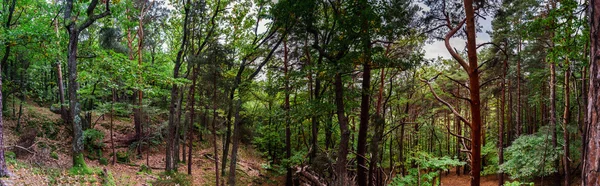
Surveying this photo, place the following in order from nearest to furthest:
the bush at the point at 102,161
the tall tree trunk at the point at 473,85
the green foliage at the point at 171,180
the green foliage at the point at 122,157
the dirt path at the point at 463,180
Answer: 1. the tall tree trunk at the point at 473,85
2. the green foliage at the point at 171,180
3. the bush at the point at 102,161
4. the green foliage at the point at 122,157
5. the dirt path at the point at 463,180

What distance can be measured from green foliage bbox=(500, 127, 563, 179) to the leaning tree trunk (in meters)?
13.1

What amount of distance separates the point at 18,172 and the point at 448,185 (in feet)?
82.5

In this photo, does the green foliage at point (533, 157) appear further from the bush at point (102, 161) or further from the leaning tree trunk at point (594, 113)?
the bush at point (102, 161)

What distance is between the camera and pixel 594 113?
1.87 metres

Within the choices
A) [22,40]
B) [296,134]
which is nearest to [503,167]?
[296,134]

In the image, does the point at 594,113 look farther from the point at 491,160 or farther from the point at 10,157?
the point at 491,160

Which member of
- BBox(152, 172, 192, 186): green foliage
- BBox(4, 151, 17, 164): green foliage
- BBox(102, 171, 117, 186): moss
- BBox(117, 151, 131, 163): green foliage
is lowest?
BBox(152, 172, 192, 186): green foliage

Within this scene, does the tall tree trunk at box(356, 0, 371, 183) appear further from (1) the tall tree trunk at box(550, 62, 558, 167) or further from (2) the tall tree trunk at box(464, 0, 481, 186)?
(1) the tall tree trunk at box(550, 62, 558, 167)

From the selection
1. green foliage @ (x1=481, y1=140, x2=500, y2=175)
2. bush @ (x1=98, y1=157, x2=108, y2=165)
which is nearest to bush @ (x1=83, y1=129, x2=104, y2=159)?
bush @ (x1=98, y1=157, x2=108, y2=165)

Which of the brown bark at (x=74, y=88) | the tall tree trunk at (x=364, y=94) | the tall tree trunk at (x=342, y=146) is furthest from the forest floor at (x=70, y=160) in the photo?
the tall tree trunk at (x=364, y=94)

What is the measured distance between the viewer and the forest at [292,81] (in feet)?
20.9

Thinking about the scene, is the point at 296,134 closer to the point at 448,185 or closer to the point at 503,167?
the point at 503,167

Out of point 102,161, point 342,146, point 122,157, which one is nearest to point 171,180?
point 102,161

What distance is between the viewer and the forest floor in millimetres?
7754
